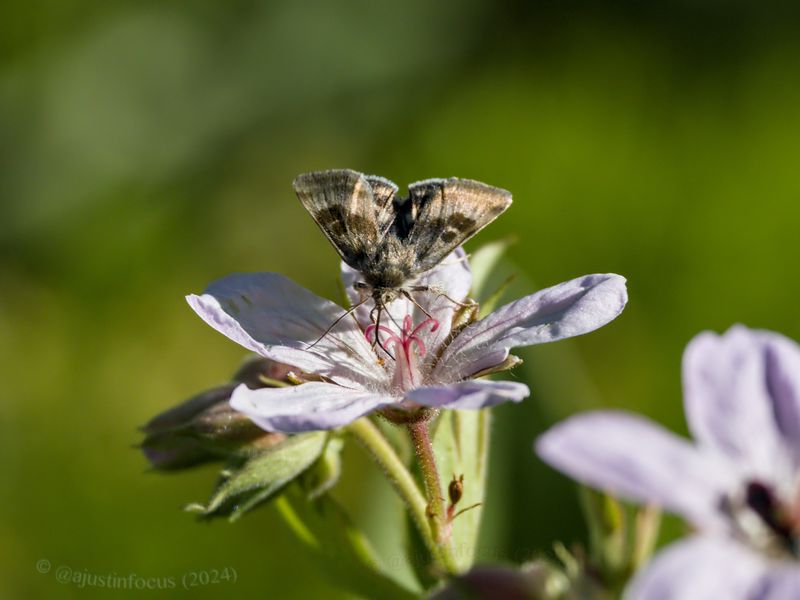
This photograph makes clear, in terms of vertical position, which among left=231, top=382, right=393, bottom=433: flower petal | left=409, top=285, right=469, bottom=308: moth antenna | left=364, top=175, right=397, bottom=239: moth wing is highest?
left=364, top=175, right=397, bottom=239: moth wing

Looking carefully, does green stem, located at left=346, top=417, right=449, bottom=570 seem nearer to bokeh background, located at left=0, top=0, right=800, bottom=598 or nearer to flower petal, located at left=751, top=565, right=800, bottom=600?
flower petal, located at left=751, top=565, right=800, bottom=600

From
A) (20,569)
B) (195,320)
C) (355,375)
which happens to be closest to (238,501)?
(355,375)

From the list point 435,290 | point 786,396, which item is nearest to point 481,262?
point 435,290

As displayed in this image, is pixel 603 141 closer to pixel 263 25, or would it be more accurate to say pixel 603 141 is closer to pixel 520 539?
pixel 263 25

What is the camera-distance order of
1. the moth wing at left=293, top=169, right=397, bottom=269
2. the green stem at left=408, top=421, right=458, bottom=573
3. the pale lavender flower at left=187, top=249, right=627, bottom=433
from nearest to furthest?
the pale lavender flower at left=187, top=249, right=627, bottom=433 < the green stem at left=408, top=421, right=458, bottom=573 < the moth wing at left=293, top=169, right=397, bottom=269

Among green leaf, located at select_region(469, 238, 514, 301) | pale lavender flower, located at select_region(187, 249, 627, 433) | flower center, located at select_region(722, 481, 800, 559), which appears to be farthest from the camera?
green leaf, located at select_region(469, 238, 514, 301)

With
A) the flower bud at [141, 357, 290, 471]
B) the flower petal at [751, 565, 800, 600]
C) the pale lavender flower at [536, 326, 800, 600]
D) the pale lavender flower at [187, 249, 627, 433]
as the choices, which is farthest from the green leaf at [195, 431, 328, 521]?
the flower petal at [751, 565, 800, 600]

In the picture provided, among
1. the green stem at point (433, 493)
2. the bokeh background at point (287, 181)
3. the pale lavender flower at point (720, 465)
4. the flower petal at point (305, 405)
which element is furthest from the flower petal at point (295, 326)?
the bokeh background at point (287, 181)
